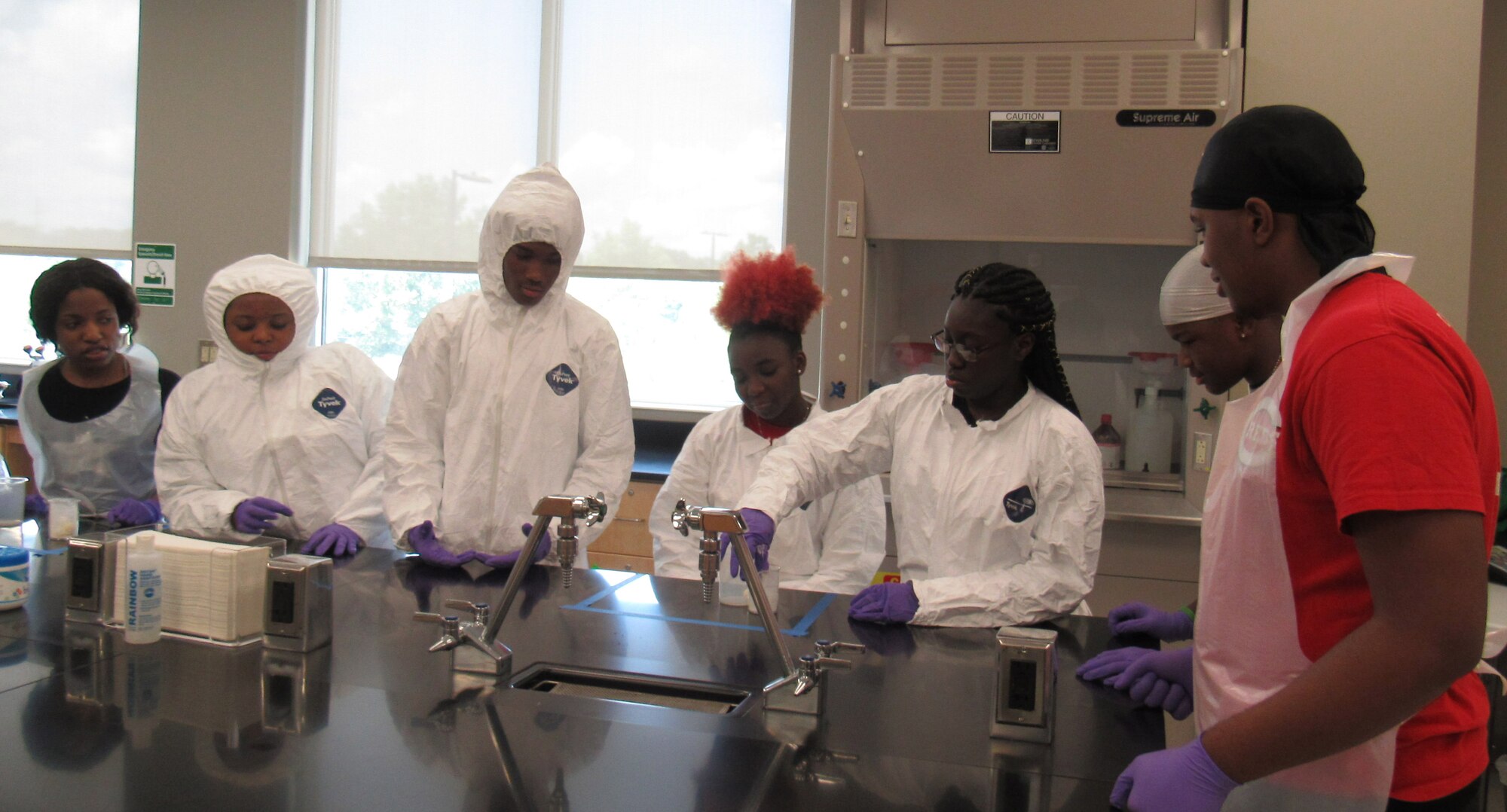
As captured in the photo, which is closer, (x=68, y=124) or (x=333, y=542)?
(x=333, y=542)

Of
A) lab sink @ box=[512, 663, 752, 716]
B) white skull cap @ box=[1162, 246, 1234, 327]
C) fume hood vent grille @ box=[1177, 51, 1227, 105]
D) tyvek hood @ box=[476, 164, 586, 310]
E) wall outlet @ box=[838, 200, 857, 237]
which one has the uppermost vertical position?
fume hood vent grille @ box=[1177, 51, 1227, 105]

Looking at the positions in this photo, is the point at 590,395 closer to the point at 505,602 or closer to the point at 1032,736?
the point at 505,602

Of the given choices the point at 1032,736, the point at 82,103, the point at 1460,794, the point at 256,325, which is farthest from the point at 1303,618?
the point at 82,103

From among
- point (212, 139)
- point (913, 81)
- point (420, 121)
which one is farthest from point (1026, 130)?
point (212, 139)

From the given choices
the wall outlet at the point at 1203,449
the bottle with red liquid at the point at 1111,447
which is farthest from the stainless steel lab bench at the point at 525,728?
the bottle with red liquid at the point at 1111,447

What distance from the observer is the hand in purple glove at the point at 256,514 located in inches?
80.4

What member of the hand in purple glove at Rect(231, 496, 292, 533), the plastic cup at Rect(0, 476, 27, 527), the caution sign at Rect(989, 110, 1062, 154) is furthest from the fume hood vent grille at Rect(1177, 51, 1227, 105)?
the plastic cup at Rect(0, 476, 27, 527)

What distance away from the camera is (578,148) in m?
3.99

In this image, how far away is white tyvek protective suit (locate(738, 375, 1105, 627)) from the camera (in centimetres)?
156

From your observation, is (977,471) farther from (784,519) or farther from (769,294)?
(769,294)

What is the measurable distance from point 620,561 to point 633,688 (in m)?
2.03

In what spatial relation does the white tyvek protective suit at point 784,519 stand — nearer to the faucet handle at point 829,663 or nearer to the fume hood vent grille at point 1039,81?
the faucet handle at point 829,663

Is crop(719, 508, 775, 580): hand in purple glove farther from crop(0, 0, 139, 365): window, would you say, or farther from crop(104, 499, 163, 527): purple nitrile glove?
crop(0, 0, 139, 365): window

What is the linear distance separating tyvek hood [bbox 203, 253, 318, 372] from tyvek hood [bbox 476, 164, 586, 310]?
1.43 ft
